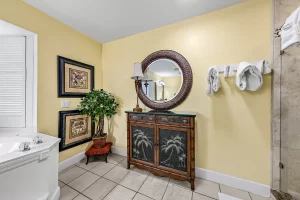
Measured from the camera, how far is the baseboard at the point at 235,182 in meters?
1.37

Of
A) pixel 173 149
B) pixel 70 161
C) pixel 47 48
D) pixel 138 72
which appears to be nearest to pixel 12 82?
pixel 47 48

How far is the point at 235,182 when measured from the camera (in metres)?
1.49

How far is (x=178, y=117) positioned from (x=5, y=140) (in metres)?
2.00

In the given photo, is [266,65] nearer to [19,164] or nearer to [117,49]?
[117,49]

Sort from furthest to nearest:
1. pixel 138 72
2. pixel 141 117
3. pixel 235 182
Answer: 1. pixel 138 72
2. pixel 141 117
3. pixel 235 182

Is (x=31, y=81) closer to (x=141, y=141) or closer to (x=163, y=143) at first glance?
(x=141, y=141)

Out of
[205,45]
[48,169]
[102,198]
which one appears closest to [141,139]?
[102,198]

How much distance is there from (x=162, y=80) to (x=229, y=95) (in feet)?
3.23

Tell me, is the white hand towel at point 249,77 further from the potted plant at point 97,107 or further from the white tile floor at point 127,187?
the potted plant at point 97,107

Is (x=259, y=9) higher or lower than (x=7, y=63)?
higher

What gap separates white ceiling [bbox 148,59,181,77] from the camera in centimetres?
187

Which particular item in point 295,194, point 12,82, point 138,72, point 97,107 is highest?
point 138,72

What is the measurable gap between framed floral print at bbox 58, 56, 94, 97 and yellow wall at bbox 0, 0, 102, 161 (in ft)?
0.25

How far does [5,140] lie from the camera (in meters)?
1.28
